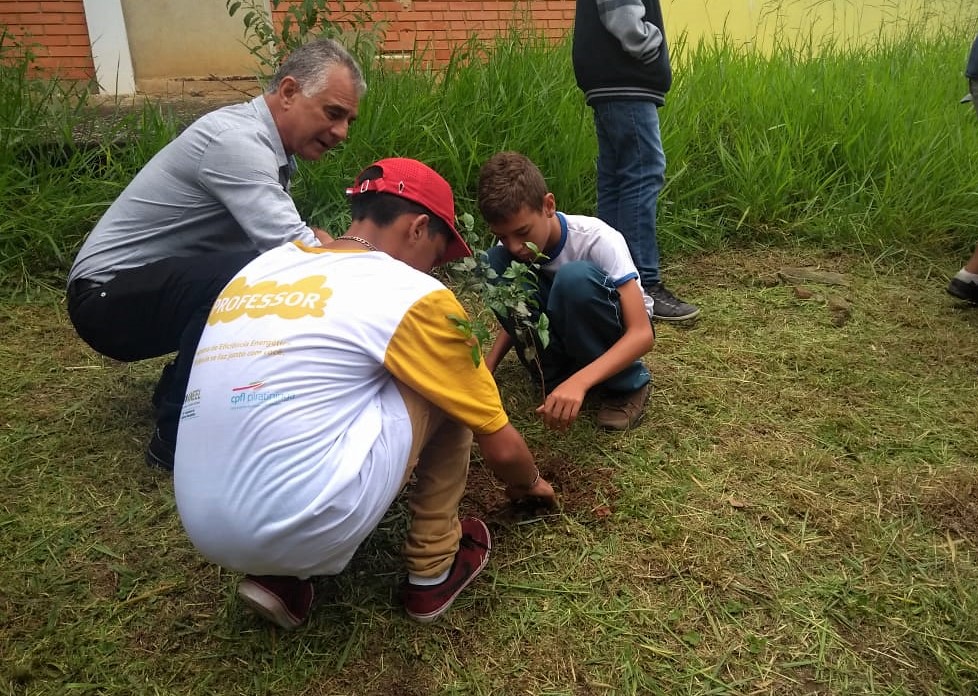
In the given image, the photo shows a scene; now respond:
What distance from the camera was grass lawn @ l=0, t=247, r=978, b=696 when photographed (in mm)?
1653

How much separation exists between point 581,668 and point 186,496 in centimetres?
87

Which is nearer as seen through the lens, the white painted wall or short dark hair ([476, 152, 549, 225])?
short dark hair ([476, 152, 549, 225])

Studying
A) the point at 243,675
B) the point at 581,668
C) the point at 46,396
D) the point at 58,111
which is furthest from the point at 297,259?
the point at 58,111

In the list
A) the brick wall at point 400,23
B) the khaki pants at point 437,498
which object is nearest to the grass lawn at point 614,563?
the khaki pants at point 437,498

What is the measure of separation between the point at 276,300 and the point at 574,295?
1.07 m

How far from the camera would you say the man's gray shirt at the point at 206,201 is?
230 centimetres

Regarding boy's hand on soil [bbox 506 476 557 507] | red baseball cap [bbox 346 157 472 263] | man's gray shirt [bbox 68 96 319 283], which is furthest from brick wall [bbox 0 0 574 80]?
boy's hand on soil [bbox 506 476 557 507]

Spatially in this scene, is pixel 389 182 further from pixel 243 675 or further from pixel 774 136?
pixel 774 136

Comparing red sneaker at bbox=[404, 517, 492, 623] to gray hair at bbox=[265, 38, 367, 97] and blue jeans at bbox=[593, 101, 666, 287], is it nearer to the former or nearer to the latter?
gray hair at bbox=[265, 38, 367, 97]

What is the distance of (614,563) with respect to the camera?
6.40ft

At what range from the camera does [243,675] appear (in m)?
1.66

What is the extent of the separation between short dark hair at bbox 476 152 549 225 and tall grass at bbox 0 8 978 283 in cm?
165

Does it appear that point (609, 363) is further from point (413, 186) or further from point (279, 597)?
point (279, 597)

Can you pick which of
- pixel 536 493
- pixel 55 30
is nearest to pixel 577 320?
pixel 536 493
